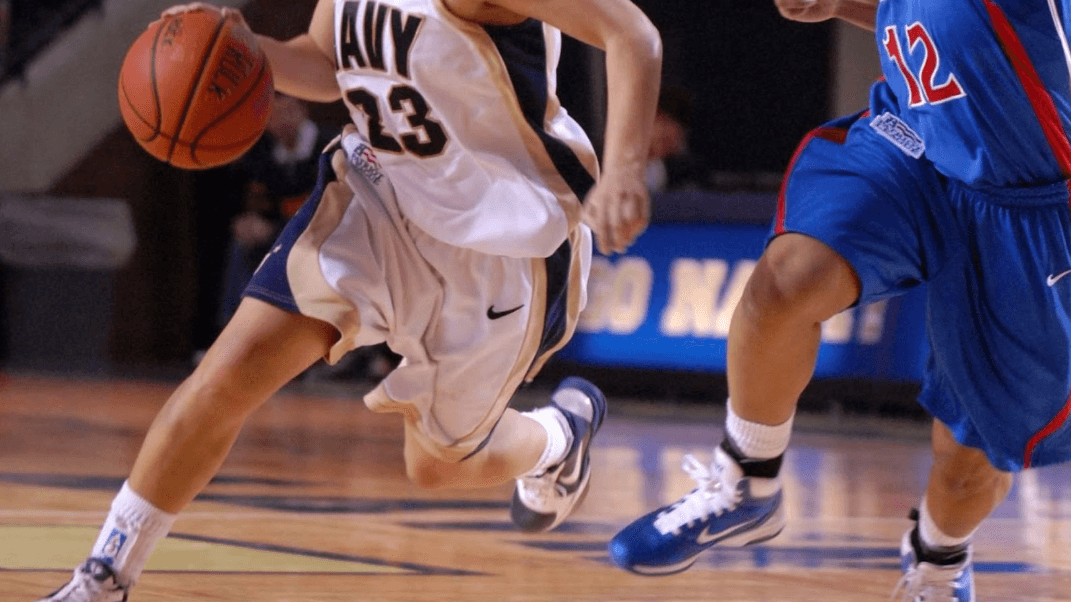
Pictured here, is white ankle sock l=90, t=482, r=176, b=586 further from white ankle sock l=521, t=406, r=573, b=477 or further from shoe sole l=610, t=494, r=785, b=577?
white ankle sock l=521, t=406, r=573, b=477

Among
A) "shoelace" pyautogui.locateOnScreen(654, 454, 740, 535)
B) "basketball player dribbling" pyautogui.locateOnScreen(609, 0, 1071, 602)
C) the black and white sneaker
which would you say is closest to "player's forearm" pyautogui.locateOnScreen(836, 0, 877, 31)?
"basketball player dribbling" pyautogui.locateOnScreen(609, 0, 1071, 602)

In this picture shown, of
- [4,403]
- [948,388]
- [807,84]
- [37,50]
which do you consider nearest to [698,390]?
[4,403]

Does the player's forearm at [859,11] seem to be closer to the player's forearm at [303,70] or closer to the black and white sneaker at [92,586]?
the player's forearm at [303,70]

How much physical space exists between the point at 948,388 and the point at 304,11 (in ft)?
33.1

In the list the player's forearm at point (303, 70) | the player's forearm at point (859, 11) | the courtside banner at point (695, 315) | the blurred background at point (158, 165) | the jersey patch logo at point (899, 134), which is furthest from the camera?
the blurred background at point (158, 165)

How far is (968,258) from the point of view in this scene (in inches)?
121

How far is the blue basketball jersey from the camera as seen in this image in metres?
2.97

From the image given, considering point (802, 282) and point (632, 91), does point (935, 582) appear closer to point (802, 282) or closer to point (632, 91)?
point (802, 282)

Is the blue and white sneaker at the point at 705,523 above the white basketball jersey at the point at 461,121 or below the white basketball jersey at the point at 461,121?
below

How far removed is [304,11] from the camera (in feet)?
41.6

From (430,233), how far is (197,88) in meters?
0.55

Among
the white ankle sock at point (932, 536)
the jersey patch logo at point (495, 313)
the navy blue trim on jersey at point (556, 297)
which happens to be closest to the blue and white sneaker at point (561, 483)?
the navy blue trim on jersey at point (556, 297)

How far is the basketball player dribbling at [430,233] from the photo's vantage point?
2.89m

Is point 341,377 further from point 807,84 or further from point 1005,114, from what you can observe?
point 1005,114
